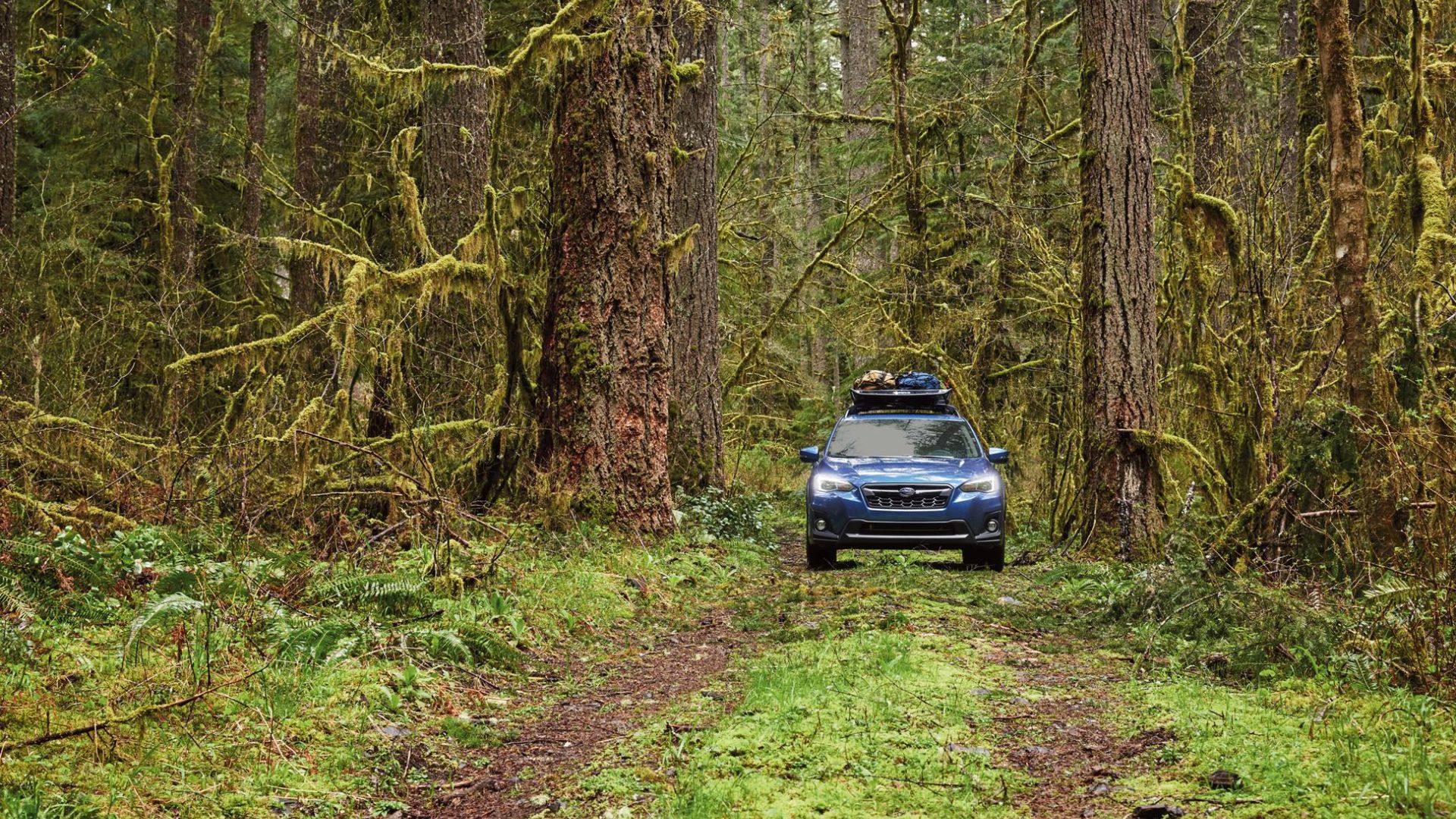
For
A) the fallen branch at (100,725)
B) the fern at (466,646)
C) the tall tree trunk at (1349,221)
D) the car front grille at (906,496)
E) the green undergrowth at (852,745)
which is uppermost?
the tall tree trunk at (1349,221)

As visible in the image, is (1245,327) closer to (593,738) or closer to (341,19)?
(593,738)

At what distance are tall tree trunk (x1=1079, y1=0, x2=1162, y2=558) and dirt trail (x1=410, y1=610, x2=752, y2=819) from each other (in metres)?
5.55

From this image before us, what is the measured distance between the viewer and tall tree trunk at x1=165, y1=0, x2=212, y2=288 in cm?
1811

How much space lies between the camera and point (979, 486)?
39.2 feet

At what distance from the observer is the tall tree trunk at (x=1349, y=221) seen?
842cm

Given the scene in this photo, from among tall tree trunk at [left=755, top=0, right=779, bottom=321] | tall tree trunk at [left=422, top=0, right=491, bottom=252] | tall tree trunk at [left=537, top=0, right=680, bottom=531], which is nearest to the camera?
tall tree trunk at [left=537, top=0, right=680, bottom=531]

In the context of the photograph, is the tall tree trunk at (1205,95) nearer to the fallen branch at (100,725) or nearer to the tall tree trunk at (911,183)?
the tall tree trunk at (911,183)

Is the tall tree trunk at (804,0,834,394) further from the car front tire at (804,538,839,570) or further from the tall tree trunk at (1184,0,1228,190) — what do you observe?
the car front tire at (804,538,839,570)

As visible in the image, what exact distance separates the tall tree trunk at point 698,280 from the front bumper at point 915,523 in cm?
428

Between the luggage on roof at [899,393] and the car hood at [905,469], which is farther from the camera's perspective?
the luggage on roof at [899,393]


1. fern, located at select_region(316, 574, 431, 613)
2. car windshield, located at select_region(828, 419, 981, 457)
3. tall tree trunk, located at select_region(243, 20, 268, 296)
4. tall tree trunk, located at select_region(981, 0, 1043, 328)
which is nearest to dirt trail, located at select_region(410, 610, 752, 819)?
fern, located at select_region(316, 574, 431, 613)

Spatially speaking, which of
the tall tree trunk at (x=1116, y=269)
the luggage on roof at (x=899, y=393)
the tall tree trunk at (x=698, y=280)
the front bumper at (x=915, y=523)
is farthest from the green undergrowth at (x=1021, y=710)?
the tall tree trunk at (x=698, y=280)

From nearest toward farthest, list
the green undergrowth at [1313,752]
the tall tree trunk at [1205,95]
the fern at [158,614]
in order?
the green undergrowth at [1313,752] < the fern at [158,614] < the tall tree trunk at [1205,95]

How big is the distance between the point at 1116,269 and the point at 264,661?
990 cm
